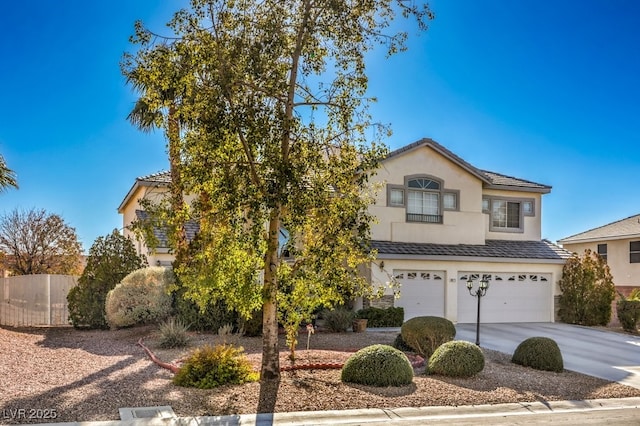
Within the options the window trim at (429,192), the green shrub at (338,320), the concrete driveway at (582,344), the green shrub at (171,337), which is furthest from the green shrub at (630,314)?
the green shrub at (171,337)

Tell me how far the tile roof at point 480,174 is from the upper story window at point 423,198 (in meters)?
1.11

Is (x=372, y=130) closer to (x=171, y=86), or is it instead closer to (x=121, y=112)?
(x=171, y=86)

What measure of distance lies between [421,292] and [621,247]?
1449 centimetres

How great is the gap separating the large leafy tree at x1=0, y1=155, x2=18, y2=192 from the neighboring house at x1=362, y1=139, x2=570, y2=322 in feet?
40.6

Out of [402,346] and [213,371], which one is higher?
[213,371]

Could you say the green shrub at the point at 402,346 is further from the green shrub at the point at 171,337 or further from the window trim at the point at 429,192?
the window trim at the point at 429,192

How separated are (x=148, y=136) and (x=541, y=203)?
56.9ft

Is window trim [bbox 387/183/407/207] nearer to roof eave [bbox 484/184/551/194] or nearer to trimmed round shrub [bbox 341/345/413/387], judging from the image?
roof eave [bbox 484/184/551/194]

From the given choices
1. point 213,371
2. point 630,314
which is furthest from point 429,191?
point 213,371

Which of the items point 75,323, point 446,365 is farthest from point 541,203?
point 75,323

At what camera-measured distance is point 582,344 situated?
17.5m

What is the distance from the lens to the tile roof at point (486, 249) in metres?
21.5

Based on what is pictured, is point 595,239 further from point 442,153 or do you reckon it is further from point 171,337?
point 171,337

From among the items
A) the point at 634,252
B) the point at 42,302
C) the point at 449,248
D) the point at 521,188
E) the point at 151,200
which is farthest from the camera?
the point at 634,252
